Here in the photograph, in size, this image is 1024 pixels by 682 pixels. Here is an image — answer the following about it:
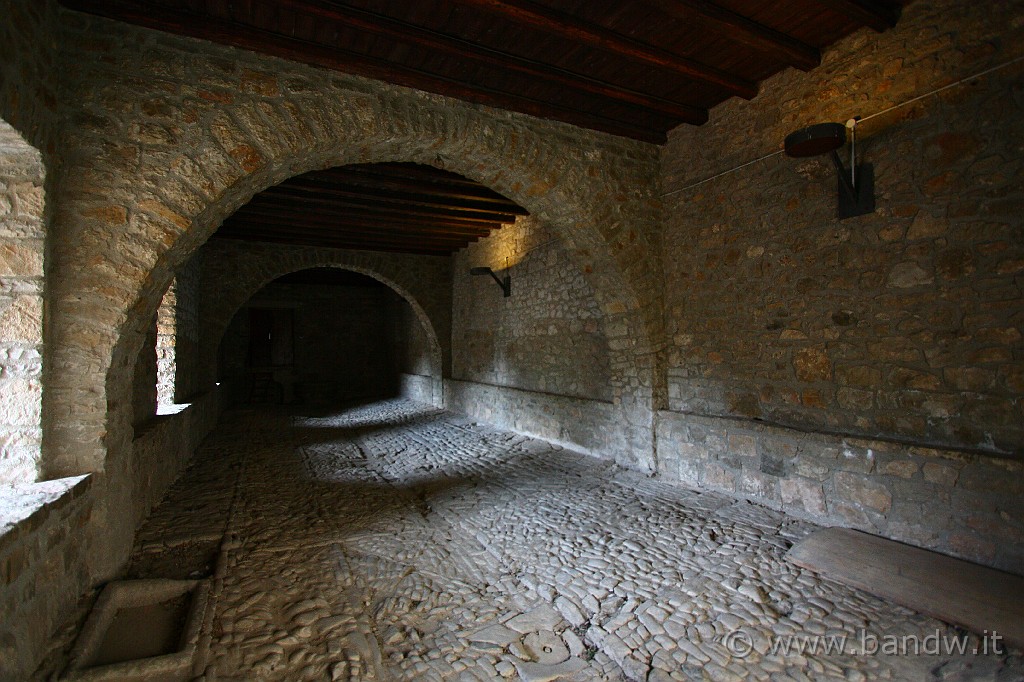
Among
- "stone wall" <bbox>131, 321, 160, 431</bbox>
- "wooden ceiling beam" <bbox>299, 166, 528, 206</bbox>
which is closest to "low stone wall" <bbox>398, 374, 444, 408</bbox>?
"wooden ceiling beam" <bbox>299, 166, 528, 206</bbox>

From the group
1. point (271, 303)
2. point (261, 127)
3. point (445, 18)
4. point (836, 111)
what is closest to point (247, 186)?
point (261, 127)

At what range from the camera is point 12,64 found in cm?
210

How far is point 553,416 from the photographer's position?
5.95 meters

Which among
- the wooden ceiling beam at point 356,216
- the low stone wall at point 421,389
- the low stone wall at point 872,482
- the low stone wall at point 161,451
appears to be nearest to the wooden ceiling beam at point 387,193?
the wooden ceiling beam at point 356,216

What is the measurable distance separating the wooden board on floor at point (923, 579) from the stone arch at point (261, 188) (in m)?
1.88

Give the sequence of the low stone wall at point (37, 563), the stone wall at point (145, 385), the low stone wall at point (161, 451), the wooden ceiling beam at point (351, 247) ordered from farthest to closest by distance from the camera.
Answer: the wooden ceiling beam at point (351, 247)
the stone wall at point (145, 385)
the low stone wall at point (161, 451)
the low stone wall at point (37, 563)

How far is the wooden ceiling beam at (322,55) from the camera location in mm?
2668

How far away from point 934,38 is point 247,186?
161 inches

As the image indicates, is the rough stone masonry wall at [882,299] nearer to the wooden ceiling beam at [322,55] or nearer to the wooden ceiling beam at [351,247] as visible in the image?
the wooden ceiling beam at [322,55]

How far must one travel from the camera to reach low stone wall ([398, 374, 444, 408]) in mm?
9586

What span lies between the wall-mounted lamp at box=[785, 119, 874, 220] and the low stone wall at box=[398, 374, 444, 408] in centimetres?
731

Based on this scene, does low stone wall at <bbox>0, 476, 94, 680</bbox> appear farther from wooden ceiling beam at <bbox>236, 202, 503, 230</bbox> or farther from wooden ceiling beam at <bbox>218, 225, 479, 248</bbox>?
wooden ceiling beam at <bbox>218, 225, 479, 248</bbox>

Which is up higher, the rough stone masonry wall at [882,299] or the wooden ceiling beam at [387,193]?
the wooden ceiling beam at [387,193]

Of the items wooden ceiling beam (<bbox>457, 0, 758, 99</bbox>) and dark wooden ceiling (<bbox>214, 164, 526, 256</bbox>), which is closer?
wooden ceiling beam (<bbox>457, 0, 758, 99</bbox>)
